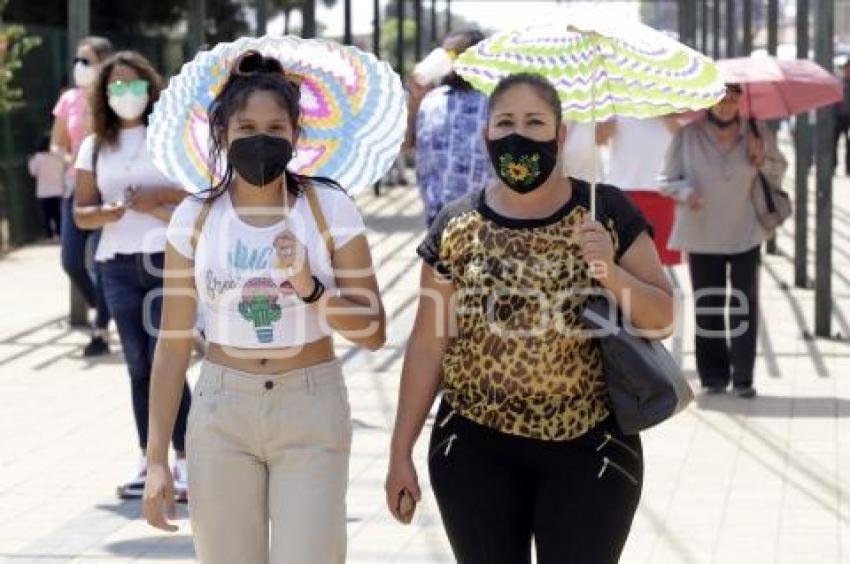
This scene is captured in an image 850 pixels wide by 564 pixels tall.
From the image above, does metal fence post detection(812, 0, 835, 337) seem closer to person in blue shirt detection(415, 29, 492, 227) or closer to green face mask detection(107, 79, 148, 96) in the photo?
person in blue shirt detection(415, 29, 492, 227)

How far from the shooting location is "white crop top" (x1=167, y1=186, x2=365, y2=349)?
4898 mm

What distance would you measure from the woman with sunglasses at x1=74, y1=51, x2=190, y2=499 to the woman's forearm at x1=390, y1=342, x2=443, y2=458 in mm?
3105

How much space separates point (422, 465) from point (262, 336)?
4.17m

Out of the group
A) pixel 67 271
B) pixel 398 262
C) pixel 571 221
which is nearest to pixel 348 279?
pixel 571 221

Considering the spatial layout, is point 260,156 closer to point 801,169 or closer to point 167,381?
point 167,381

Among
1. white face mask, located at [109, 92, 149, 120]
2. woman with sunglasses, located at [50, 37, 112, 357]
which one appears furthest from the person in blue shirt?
woman with sunglasses, located at [50, 37, 112, 357]

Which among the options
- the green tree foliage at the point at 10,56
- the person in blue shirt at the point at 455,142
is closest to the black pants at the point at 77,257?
the person in blue shirt at the point at 455,142

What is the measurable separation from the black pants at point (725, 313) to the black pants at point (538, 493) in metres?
6.00

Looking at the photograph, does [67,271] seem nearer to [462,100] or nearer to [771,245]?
[462,100]

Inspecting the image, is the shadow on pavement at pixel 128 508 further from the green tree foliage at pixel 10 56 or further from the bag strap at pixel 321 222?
the green tree foliage at pixel 10 56

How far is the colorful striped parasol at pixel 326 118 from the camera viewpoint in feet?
17.5

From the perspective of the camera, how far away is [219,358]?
498 cm

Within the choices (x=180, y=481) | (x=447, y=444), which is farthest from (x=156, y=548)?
(x=447, y=444)

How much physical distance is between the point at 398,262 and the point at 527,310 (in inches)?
543
